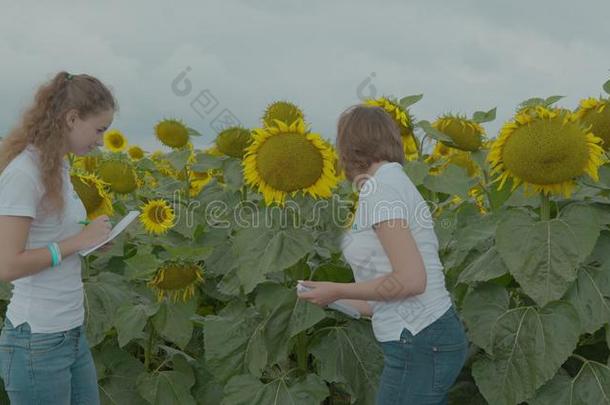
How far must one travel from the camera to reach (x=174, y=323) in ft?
11.5

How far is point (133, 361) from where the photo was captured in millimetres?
3828

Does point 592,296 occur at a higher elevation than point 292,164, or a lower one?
lower

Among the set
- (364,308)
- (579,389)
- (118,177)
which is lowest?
(579,389)

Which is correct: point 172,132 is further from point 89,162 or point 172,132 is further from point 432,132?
point 432,132

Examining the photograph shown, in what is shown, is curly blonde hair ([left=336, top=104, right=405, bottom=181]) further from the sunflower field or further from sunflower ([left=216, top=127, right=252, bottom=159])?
sunflower ([left=216, top=127, right=252, bottom=159])

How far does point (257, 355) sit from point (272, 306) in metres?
0.24

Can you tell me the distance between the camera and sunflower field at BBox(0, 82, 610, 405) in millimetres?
2787

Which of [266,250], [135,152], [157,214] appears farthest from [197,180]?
[135,152]

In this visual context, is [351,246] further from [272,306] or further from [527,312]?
[527,312]

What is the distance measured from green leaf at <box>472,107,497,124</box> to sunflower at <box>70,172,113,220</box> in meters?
1.82

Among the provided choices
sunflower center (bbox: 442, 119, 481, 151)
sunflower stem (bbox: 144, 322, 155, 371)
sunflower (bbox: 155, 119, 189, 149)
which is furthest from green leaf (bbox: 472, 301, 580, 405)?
sunflower (bbox: 155, 119, 189, 149)

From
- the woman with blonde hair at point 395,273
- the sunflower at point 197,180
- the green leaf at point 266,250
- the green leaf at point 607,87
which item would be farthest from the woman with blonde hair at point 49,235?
the sunflower at point 197,180

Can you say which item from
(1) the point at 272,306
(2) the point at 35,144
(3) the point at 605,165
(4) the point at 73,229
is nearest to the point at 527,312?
(3) the point at 605,165

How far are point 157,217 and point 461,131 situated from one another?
5.24ft
